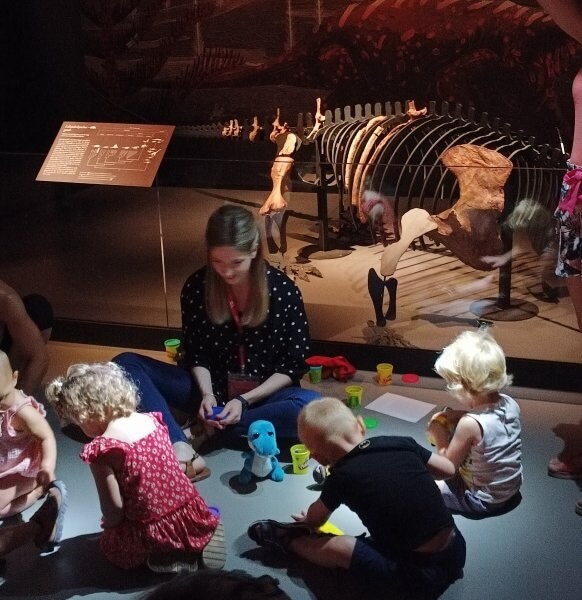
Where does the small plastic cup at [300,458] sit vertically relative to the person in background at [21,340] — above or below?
below

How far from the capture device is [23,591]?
326cm

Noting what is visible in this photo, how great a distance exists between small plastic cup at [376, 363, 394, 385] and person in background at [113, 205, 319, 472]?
0.75 metres

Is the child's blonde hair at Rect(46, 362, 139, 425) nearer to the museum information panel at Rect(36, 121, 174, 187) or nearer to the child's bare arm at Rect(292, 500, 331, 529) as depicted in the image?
the child's bare arm at Rect(292, 500, 331, 529)

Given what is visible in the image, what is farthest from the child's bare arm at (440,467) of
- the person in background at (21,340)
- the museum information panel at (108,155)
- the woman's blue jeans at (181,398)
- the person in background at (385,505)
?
the museum information panel at (108,155)

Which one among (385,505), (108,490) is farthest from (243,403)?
(385,505)

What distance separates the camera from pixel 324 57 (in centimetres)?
711

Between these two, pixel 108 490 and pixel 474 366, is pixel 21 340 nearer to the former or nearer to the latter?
pixel 108 490

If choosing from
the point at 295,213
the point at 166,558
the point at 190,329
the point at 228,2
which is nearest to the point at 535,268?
the point at 295,213

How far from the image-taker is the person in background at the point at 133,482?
124 inches

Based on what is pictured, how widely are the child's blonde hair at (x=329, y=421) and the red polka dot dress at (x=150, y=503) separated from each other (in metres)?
0.55

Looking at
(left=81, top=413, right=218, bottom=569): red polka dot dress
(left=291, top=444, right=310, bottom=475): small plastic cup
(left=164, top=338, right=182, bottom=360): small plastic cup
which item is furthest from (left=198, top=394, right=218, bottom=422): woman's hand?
(left=164, top=338, right=182, bottom=360): small plastic cup

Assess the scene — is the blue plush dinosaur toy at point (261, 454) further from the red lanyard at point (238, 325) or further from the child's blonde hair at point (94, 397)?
the child's blonde hair at point (94, 397)

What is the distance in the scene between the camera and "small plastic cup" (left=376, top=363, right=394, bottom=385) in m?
4.85

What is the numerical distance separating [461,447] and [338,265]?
71.6 inches
